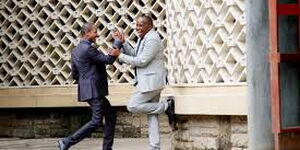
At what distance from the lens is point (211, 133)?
31.0 feet

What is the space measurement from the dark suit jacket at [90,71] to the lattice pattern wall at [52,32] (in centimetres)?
280

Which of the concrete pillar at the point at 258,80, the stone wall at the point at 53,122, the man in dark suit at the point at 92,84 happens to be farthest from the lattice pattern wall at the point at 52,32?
the concrete pillar at the point at 258,80

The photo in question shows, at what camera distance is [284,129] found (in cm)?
702

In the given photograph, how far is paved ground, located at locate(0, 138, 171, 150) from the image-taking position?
1142cm

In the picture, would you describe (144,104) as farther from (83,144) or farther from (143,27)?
(83,144)

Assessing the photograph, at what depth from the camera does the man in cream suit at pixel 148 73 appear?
9336mm

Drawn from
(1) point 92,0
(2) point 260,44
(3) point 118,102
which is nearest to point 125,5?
(1) point 92,0

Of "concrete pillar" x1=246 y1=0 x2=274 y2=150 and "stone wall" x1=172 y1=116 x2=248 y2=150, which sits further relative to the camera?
"stone wall" x1=172 y1=116 x2=248 y2=150

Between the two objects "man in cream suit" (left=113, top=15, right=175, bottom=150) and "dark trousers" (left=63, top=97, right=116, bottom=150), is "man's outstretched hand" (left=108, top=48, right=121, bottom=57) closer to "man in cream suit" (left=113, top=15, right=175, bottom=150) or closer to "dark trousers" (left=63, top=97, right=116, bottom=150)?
"man in cream suit" (left=113, top=15, right=175, bottom=150)

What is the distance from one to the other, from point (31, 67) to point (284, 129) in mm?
7643

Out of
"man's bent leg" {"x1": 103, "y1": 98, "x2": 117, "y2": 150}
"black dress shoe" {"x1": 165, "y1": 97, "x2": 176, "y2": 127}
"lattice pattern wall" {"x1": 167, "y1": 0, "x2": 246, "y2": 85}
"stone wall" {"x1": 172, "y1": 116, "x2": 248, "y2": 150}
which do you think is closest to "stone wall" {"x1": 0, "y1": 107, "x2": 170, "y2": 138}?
"lattice pattern wall" {"x1": 167, "y1": 0, "x2": 246, "y2": 85}

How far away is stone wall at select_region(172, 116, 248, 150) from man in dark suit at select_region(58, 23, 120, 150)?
895 millimetres

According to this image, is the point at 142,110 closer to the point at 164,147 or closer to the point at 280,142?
the point at 164,147

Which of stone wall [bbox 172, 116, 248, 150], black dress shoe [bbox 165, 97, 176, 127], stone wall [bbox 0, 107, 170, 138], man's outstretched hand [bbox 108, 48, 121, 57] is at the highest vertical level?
man's outstretched hand [bbox 108, 48, 121, 57]
